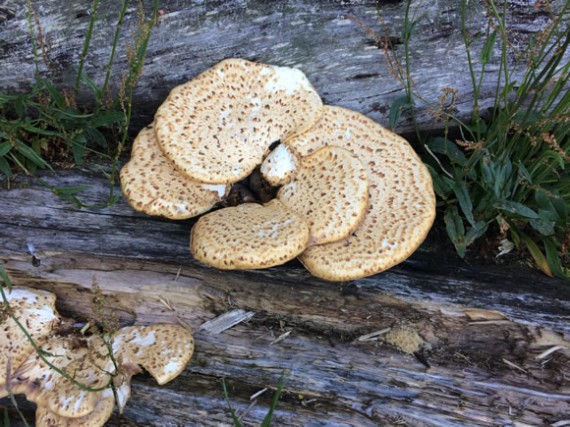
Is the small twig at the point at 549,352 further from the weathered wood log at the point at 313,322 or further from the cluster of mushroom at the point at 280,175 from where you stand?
the cluster of mushroom at the point at 280,175

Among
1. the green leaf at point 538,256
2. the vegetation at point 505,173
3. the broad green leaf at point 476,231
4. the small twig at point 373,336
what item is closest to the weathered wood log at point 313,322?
the small twig at point 373,336

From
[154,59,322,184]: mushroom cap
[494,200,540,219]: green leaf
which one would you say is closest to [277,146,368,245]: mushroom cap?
[154,59,322,184]: mushroom cap

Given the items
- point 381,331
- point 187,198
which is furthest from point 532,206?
point 187,198

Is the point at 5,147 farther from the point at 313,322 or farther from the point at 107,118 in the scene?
the point at 313,322

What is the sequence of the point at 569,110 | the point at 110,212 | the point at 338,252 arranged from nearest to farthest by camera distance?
the point at 338,252 → the point at 569,110 → the point at 110,212

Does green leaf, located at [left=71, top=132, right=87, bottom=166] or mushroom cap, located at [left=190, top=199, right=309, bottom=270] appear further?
green leaf, located at [left=71, top=132, right=87, bottom=166]

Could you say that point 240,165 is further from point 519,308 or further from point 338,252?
point 519,308

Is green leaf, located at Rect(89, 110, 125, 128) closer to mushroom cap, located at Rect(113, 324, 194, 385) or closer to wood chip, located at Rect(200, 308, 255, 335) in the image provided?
mushroom cap, located at Rect(113, 324, 194, 385)

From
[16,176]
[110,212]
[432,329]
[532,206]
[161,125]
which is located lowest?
[432,329]
